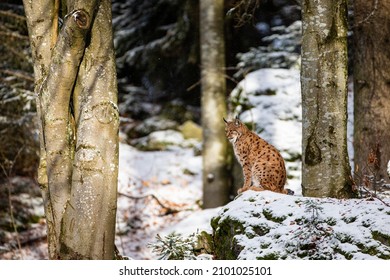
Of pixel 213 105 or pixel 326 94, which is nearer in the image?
pixel 326 94

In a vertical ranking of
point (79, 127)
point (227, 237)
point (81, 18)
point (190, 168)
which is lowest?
point (227, 237)

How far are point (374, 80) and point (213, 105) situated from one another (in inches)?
139

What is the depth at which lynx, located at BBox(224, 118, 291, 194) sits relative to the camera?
5.44 metres

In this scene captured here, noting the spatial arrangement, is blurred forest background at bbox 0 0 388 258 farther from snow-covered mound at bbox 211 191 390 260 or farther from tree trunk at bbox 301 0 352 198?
snow-covered mound at bbox 211 191 390 260

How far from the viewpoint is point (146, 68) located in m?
13.8

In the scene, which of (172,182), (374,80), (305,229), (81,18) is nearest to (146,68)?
(172,182)

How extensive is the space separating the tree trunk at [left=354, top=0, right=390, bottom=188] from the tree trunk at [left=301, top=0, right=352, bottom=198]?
1.73 m

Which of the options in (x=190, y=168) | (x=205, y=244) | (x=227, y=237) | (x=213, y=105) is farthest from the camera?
(x=190, y=168)

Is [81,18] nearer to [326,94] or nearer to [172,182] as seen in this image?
[326,94]

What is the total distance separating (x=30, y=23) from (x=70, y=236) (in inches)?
70.3

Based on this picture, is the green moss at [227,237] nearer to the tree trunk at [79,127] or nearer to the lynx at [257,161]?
the lynx at [257,161]

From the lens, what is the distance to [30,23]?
427cm

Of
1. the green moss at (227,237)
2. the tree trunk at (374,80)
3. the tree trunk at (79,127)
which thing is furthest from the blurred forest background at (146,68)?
the green moss at (227,237)

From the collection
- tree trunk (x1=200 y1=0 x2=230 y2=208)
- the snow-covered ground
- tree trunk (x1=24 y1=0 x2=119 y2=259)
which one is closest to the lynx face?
the snow-covered ground
